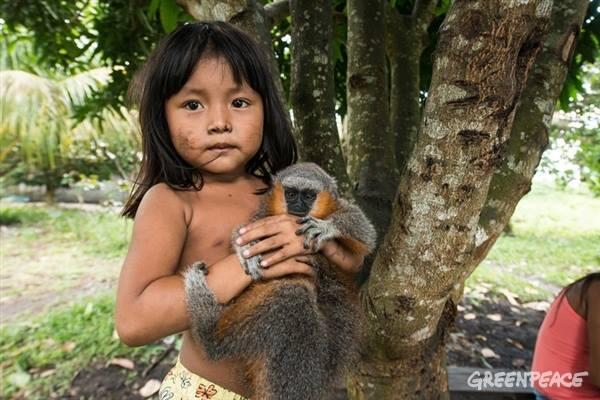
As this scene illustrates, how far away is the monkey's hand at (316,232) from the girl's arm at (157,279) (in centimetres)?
22

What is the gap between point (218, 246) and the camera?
1.46m

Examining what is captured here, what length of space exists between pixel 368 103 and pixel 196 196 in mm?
1309

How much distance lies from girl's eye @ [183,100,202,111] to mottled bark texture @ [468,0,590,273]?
109cm

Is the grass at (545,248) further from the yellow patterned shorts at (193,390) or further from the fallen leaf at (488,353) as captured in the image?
the yellow patterned shorts at (193,390)

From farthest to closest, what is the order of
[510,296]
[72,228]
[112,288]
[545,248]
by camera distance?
1. [72,228]
2. [545,248]
3. [112,288]
4. [510,296]

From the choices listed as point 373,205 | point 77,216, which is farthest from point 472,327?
point 77,216

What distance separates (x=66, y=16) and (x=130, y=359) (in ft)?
8.67

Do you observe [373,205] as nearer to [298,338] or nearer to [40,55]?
[298,338]

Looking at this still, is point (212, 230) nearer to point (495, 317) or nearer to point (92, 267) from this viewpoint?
point (495, 317)

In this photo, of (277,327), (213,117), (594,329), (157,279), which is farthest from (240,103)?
(594,329)

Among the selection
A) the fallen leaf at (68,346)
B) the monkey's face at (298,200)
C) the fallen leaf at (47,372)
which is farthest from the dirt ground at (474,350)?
the monkey's face at (298,200)

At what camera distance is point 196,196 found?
1.42 m

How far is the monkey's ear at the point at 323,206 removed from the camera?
1575 millimetres

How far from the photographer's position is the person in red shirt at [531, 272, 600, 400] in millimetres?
2158
